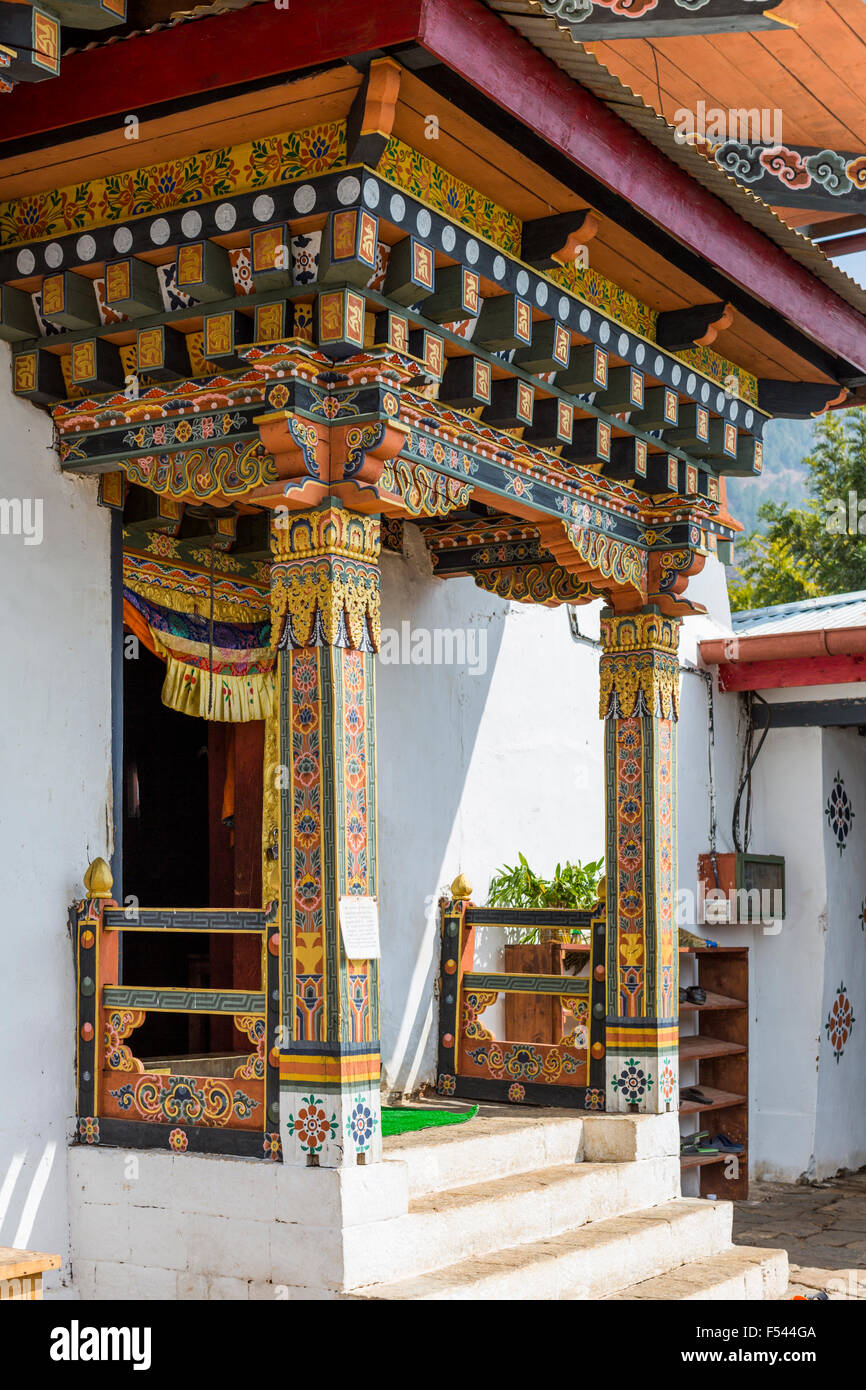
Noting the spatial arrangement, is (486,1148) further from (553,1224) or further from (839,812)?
(839,812)

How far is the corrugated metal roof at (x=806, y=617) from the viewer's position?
9352 millimetres

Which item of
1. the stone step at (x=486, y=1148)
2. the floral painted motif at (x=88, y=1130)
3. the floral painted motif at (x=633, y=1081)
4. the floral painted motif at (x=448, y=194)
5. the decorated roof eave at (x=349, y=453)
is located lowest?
the stone step at (x=486, y=1148)

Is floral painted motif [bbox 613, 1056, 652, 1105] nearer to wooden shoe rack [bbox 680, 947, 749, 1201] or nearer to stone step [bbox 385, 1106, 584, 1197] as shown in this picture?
stone step [bbox 385, 1106, 584, 1197]

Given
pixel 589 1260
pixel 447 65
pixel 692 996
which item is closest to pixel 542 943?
pixel 692 996

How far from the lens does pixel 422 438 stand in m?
4.81

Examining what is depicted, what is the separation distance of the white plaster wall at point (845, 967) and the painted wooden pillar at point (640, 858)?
10.5ft

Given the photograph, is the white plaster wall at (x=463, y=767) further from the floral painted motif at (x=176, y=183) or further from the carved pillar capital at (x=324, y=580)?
the floral painted motif at (x=176, y=183)

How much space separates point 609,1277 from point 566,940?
2419mm

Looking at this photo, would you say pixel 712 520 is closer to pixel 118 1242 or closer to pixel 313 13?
pixel 313 13

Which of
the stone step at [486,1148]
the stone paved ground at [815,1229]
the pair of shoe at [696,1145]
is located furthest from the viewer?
the pair of shoe at [696,1145]

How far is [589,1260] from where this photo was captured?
507 centimetres

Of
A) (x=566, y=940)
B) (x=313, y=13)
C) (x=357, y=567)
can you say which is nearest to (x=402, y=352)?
(x=357, y=567)

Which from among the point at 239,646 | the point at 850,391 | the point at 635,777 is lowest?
the point at 635,777

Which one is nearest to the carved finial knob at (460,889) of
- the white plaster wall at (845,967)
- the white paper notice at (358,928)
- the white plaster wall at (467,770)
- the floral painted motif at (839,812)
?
the white plaster wall at (467,770)
